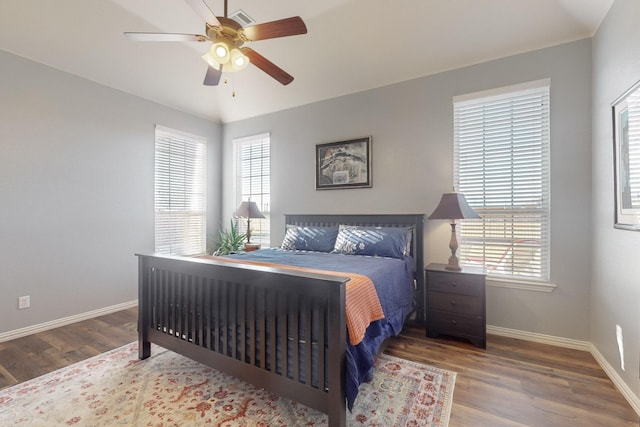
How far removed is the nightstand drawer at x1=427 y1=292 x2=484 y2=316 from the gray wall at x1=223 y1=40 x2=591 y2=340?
18.4 inches

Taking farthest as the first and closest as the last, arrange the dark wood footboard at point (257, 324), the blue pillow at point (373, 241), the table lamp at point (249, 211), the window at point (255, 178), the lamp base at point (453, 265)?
the window at point (255, 178)
the table lamp at point (249, 211)
the blue pillow at point (373, 241)
the lamp base at point (453, 265)
the dark wood footboard at point (257, 324)

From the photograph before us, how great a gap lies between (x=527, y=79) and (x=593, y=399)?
273 cm

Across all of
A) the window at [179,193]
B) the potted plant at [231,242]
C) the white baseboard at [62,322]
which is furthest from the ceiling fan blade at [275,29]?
the white baseboard at [62,322]

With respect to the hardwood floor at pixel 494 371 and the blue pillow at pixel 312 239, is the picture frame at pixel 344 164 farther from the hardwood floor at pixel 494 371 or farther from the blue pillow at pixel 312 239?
the hardwood floor at pixel 494 371

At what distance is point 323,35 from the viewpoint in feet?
10.4

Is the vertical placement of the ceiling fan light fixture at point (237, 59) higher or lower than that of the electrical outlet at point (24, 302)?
higher

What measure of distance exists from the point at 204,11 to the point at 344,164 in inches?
96.5

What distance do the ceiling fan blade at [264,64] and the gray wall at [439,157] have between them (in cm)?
163

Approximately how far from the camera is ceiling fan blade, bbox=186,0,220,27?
1.72 meters

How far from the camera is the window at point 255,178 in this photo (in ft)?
15.5

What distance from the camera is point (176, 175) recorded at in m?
4.52

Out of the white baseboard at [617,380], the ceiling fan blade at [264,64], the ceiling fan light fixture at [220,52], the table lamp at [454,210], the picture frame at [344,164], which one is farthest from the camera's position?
the picture frame at [344,164]

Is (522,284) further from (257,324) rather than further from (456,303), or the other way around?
(257,324)

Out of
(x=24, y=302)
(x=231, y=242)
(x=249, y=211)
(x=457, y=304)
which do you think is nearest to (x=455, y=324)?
(x=457, y=304)
